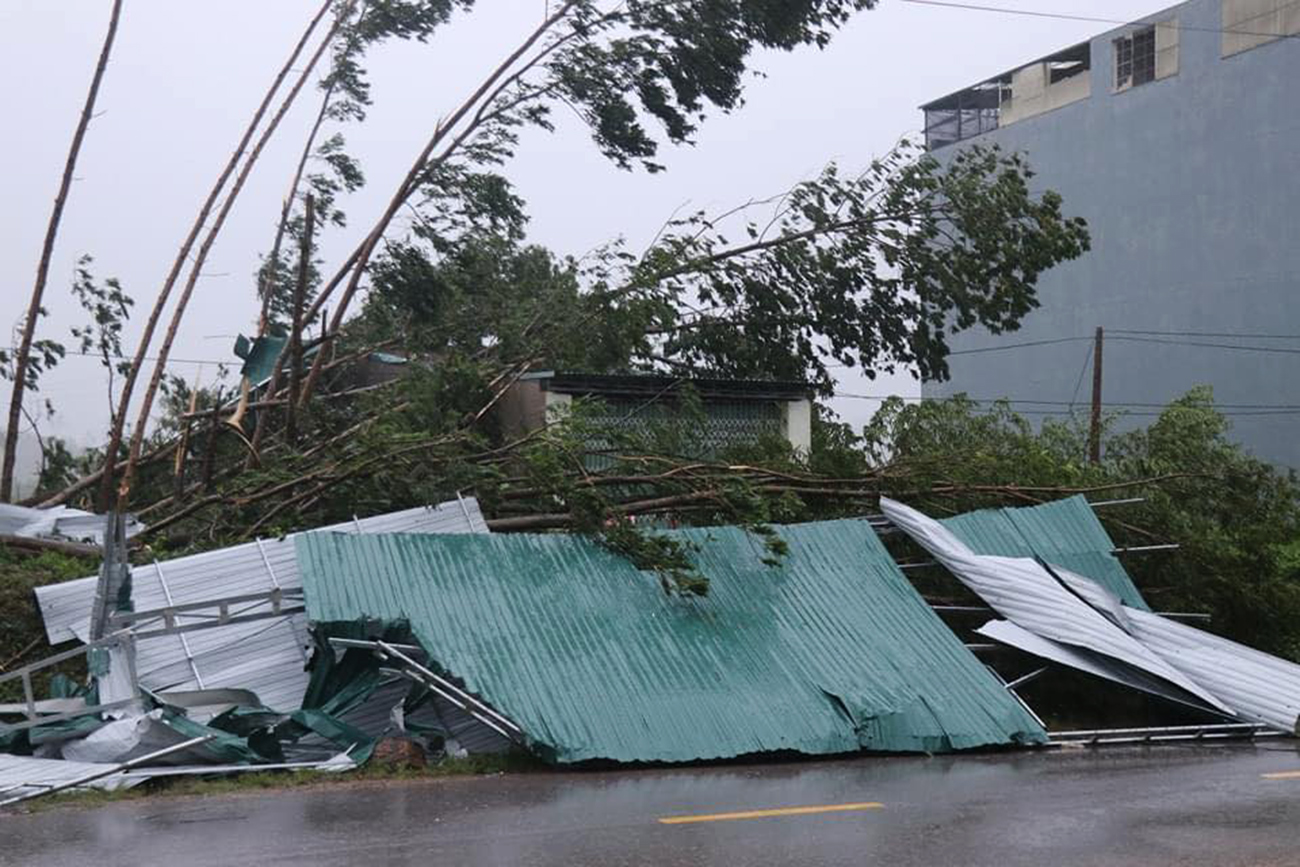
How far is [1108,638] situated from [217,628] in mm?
7201

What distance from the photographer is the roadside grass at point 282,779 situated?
857 cm

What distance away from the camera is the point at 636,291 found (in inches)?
622

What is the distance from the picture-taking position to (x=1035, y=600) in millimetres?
12438

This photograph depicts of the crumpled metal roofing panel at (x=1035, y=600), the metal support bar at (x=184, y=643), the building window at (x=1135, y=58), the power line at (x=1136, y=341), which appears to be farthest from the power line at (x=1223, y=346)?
the metal support bar at (x=184, y=643)

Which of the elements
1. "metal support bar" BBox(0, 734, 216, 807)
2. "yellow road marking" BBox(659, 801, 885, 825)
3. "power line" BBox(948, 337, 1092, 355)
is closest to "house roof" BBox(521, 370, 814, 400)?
"metal support bar" BBox(0, 734, 216, 807)

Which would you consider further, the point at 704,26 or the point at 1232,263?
the point at 1232,263

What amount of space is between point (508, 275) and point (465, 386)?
290 inches

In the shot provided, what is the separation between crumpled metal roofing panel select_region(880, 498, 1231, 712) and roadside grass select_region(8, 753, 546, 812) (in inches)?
180

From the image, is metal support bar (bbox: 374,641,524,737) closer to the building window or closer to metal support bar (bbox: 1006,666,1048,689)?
metal support bar (bbox: 1006,666,1048,689)

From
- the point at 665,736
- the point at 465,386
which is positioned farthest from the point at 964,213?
the point at 665,736

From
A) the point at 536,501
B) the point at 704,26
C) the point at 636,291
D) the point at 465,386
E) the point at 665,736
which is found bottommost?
the point at 665,736

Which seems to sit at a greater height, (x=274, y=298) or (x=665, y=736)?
(x=274, y=298)

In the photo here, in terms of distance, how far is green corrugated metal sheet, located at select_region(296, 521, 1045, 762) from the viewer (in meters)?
10.2

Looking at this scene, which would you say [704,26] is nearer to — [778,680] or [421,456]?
[421,456]
